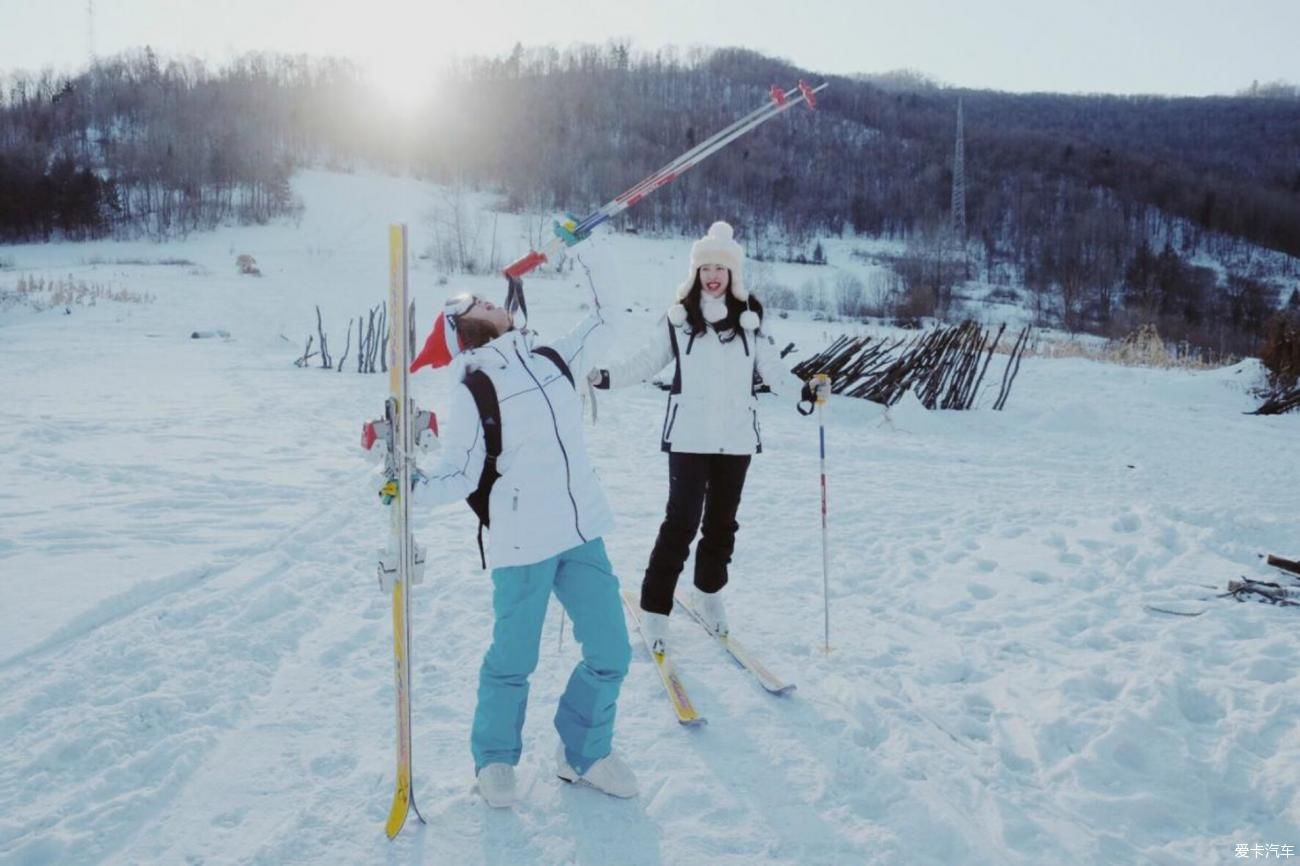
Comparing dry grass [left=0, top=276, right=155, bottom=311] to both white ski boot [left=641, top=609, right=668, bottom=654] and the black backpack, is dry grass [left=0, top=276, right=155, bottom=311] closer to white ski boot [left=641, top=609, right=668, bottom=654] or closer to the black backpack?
white ski boot [left=641, top=609, right=668, bottom=654]

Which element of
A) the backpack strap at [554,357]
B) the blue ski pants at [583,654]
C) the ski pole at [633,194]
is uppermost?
the ski pole at [633,194]

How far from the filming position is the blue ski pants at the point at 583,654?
8.75 ft

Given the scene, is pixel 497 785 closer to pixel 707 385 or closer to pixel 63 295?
pixel 707 385

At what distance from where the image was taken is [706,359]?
12.3 feet

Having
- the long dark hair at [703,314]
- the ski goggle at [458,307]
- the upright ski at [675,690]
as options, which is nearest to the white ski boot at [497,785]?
the upright ski at [675,690]

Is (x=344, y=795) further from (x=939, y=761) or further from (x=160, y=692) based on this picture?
(x=939, y=761)

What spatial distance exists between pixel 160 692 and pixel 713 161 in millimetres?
69096

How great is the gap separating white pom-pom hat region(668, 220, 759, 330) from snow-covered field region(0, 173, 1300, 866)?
2.41 feet

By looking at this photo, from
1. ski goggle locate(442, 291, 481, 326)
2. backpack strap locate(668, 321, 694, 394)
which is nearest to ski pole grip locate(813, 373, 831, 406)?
backpack strap locate(668, 321, 694, 394)

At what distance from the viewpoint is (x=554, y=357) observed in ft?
9.12

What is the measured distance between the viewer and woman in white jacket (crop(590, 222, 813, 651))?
3.72m

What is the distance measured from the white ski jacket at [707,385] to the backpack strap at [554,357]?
0.89 meters

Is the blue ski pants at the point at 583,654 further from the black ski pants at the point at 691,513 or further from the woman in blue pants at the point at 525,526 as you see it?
the black ski pants at the point at 691,513

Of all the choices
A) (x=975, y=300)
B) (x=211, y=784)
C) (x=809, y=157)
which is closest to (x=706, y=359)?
(x=211, y=784)
